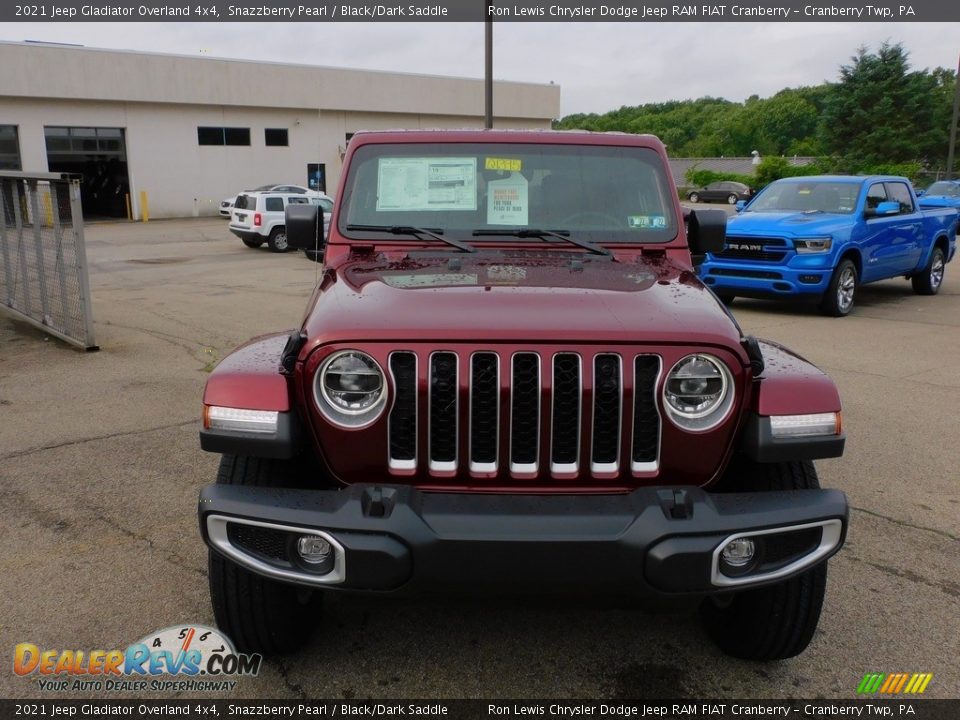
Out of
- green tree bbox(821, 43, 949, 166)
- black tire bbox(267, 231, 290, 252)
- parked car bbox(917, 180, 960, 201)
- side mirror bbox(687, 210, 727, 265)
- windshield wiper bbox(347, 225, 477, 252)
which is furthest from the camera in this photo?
green tree bbox(821, 43, 949, 166)

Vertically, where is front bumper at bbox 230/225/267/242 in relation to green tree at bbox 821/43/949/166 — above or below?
below

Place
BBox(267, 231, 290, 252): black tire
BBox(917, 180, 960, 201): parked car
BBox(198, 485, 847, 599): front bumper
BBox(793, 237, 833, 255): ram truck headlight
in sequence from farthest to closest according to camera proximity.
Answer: BBox(917, 180, 960, 201): parked car < BBox(267, 231, 290, 252): black tire < BBox(793, 237, 833, 255): ram truck headlight < BBox(198, 485, 847, 599): front bumper

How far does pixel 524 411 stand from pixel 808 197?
10508 mm

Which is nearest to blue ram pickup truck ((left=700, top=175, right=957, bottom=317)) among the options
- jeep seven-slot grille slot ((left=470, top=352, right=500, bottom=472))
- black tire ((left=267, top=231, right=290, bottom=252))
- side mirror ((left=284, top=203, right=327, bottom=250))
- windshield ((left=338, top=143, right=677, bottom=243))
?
windshield ((left=338, top=143, right=677, bottom=243))

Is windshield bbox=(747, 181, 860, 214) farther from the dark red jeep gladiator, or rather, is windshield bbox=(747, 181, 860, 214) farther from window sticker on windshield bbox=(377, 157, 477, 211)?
the dark red jeep gladiator

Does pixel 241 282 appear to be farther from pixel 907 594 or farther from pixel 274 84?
pixel 274 84

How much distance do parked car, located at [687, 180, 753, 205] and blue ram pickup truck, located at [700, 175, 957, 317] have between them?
3518 centimetres

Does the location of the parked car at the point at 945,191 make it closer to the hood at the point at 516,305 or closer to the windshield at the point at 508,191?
the windshield at the point at 508,191

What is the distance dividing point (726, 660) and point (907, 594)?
3.34 ft

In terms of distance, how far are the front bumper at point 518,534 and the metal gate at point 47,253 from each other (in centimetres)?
649

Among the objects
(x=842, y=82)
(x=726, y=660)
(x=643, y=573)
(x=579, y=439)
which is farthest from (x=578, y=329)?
(x=842, y=82)

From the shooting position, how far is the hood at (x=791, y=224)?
10.7m

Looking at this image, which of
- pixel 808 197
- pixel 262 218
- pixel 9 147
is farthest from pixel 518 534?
pixel 9 147

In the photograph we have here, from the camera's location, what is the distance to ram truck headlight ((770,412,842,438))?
2.62 m
